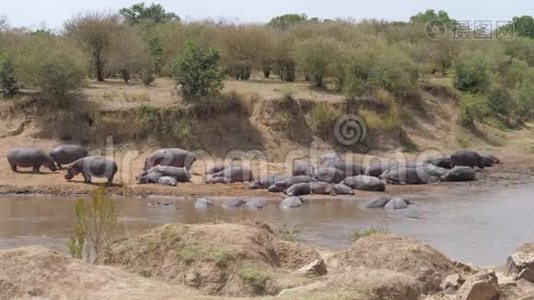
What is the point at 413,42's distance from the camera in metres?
50.1

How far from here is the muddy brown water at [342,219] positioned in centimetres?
1666

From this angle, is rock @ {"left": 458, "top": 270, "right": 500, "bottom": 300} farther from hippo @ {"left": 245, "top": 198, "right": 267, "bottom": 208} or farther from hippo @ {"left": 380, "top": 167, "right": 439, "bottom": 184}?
hippo @ {"left": 380, "top": 167, "right": 439, "bottom": 184}

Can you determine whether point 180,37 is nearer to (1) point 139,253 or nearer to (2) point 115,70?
(2) point 115,70

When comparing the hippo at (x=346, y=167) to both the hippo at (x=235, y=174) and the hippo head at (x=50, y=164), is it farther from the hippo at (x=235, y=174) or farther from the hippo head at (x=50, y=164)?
the hippo head at (x=50, y=164)

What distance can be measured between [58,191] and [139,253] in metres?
12.9

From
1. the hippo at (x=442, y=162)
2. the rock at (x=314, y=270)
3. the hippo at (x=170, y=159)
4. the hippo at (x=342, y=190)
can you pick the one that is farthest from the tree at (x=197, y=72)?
the rock at (x=314, y=270)

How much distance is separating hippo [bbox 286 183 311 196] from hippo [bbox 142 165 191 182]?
3.30 meters

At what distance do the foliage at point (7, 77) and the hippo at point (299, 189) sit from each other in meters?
11.7

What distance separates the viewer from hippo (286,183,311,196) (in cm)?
2316

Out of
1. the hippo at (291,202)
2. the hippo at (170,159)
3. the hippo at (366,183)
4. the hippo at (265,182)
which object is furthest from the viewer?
the hippo at (170,159)

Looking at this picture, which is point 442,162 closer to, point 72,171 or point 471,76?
point 471,76

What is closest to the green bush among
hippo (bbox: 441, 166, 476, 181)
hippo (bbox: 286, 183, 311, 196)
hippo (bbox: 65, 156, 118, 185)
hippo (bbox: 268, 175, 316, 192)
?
hippo (bbox: 441, 166, 476, 181)

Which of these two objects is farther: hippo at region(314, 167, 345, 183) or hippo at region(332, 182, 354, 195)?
hippo at region(314, 167, 345, 183)

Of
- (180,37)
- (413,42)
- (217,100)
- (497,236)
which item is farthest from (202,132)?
(413,42)
